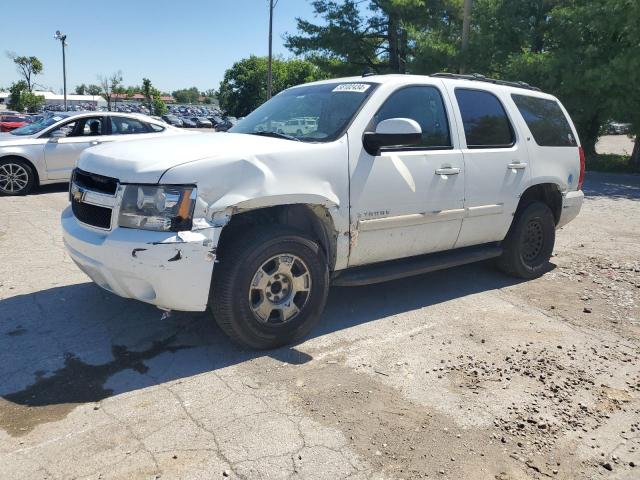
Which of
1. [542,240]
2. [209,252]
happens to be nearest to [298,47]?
[542,240]

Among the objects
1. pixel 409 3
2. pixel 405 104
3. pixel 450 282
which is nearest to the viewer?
pixel 405 104

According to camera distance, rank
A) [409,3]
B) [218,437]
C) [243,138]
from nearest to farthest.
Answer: [218,437] → [243,138] → [409,3]

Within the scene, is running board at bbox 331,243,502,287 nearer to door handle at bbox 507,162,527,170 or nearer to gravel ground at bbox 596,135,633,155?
door handle at bbox 507,162,527,170

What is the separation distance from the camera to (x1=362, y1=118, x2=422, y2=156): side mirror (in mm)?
3869

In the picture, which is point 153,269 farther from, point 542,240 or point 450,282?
point 542,240

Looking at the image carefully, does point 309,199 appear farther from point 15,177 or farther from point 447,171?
point 15,177

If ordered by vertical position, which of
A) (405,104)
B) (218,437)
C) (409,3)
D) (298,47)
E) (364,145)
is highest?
(409,3)

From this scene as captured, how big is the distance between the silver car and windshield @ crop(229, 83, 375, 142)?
5518mm

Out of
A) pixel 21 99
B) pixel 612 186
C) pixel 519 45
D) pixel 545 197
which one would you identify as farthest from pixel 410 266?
pixel 21 99

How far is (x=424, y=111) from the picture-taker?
4555 mm

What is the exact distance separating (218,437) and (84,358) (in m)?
1.37

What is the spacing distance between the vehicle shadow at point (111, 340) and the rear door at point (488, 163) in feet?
2.48

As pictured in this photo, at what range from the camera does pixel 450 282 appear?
561cm

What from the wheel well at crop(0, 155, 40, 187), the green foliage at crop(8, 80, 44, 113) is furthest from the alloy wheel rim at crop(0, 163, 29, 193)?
the green foliage at crop(8, 80, 44, 113)
